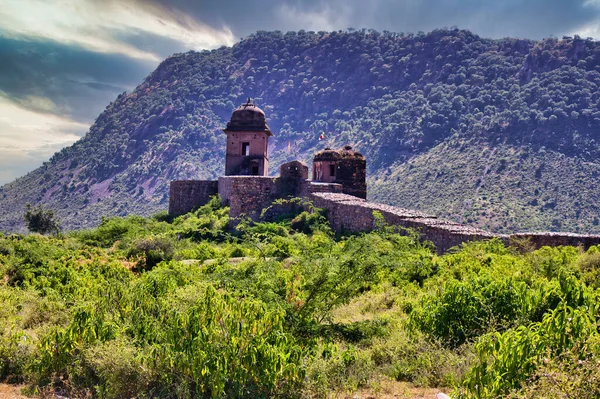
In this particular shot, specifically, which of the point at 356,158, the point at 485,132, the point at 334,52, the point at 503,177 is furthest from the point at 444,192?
the point at 334,52

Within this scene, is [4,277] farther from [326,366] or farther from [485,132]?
[485,132]

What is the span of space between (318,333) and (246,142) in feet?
70.2

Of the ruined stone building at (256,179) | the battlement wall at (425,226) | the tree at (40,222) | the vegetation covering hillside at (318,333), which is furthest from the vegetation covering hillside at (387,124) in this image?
the vegetation covering hillside at (318,333)

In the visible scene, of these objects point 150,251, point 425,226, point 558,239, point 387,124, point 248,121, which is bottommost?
point 150,251

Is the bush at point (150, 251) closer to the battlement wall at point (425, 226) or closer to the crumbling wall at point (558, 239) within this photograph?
the battlement wall at point (425, 226)

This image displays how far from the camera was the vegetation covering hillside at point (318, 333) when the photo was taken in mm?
5078

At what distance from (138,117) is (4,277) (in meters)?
89.5

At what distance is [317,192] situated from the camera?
20.3 m

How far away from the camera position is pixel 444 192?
48344 mm

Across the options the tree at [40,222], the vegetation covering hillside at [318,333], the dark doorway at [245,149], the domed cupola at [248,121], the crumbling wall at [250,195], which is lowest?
the vegetation covering hillside at [318,333]

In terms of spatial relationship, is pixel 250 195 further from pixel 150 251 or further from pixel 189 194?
pixel 150 251

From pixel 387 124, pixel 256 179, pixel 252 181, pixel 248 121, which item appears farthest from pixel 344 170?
pixel 387 124

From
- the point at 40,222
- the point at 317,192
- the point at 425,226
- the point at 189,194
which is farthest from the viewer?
the point at 40,222

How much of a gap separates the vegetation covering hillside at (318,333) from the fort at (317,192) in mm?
2295
